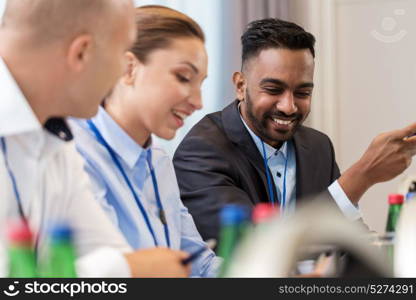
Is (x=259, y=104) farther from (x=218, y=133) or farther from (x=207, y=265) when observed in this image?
(x=207, y=265)

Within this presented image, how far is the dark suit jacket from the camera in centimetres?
178

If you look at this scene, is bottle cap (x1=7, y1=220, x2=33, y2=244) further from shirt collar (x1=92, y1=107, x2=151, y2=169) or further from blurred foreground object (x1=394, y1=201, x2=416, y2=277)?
shirt collar (x1=92, y1=107, x2=151, y2=169)

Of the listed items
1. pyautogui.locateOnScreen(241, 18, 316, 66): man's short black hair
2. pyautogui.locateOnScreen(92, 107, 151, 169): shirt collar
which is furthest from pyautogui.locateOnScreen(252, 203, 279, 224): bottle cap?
pyautogui.locateOnScreen(241, 18, 316, 66): man's short black hair

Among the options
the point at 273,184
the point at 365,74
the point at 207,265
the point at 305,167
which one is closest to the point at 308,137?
the point at 305,167

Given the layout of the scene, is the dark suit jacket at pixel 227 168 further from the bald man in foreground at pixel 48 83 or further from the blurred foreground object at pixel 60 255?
the blurred foreground object at pixel 60 255

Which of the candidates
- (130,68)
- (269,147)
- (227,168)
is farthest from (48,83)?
(269,147)

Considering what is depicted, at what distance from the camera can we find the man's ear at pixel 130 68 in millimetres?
1272

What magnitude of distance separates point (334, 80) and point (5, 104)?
2.38m

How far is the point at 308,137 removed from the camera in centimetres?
212

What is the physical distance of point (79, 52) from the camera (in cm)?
94

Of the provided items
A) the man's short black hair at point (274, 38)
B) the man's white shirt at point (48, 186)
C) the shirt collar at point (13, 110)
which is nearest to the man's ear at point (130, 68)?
the man's white shirt at point (48, 186)

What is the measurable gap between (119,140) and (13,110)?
40cm

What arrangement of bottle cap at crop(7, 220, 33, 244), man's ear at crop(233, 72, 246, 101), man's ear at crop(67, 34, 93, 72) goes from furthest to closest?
man's ear at crop(233, 72, 246, 101) < man's ear at crop(67, 34, 93, 72) < bottle cap at crop(7, 220, 33, 244)

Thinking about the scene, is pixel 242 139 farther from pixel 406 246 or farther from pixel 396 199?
pixel 406 246
